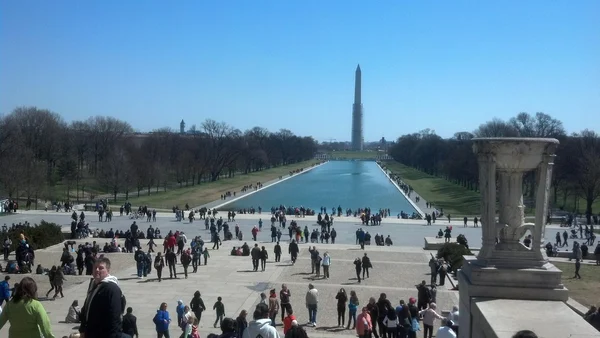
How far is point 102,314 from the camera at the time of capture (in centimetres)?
463

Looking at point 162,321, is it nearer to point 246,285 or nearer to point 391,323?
point 391,323

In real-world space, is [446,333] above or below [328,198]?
above

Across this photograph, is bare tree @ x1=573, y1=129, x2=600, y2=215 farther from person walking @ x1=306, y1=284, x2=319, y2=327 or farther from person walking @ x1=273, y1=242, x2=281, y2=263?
person walking @ x1=306, y1=284, x2=319, y2=327

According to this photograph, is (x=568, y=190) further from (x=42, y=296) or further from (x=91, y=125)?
(x=91, y=125)

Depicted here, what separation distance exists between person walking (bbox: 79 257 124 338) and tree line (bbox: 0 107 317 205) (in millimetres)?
51530

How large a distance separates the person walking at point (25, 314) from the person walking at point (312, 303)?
33.5 feet

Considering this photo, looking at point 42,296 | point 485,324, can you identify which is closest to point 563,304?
point 485,324

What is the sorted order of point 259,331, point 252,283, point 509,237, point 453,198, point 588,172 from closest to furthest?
point 259,331
point 509,237
point 252,283
point 588,172
point 453,198

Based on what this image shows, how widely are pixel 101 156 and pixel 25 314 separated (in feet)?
274

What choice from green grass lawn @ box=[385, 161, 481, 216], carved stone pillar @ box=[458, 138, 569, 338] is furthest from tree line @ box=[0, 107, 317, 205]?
carved stone pillar @ box=[458, 138, 569, 338]

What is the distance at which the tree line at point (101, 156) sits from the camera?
55344 mm

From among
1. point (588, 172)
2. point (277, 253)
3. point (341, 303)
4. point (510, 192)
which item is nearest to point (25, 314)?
point (510, 192)

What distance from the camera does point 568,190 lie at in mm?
60875

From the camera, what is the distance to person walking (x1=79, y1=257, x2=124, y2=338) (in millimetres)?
4605
